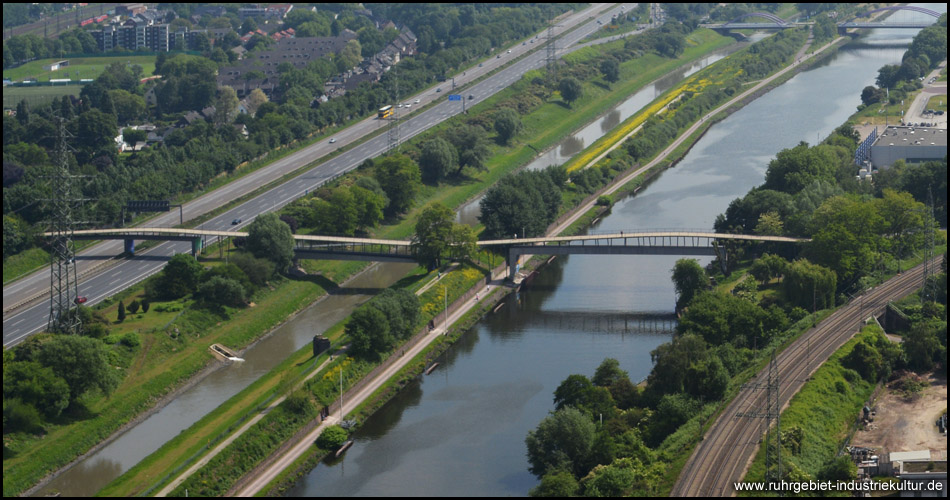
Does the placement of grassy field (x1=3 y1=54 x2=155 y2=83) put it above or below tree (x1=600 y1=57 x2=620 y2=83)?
above

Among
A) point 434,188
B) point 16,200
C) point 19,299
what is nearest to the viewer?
point 19,299

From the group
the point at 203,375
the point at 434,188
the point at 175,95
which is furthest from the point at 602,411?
the point at 175,95

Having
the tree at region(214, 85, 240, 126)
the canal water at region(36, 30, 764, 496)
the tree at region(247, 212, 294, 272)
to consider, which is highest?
the tree at region(214, 85, 240, 126)

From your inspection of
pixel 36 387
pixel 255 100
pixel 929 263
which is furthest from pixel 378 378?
pixel 255 100

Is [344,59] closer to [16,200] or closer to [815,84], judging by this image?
[815,84]

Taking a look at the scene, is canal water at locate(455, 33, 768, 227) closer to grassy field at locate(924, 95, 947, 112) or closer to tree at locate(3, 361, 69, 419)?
grassy field at locate(924, 95, 947, 112)

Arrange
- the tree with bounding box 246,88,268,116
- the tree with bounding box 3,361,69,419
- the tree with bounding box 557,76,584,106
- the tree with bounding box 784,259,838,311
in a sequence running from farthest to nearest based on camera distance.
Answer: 1. the tree with bounding box 557,76,584,106
2. the tree with bounding box 246,88,268,116
3. the tree with bounding box 784,259,838,311
4. the tree with bounding box 3,361,69,419

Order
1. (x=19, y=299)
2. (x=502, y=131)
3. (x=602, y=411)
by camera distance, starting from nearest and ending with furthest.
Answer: (x=602, y=411) < (x=19, y=299) < (x=502, y=131)

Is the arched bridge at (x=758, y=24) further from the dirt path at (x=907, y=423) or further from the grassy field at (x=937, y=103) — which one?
the dirt path at (x=907, y=423)

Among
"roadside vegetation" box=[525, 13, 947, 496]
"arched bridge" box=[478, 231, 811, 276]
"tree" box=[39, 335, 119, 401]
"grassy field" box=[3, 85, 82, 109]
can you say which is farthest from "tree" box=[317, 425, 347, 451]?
"grassy field" box=[3, 85, 82, 109]
